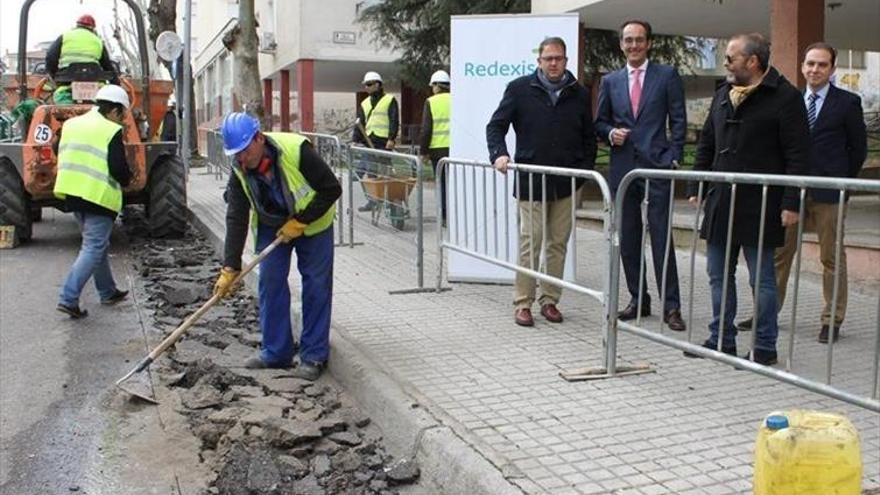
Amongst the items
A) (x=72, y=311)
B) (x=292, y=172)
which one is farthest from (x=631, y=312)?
(x=72, y=311)

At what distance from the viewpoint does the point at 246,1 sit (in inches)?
523

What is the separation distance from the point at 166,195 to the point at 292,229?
5923 millimetres

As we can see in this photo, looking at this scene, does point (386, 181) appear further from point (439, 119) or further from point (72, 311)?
point (72, 311)

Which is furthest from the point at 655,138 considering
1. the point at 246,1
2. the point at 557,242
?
the point at 246,1

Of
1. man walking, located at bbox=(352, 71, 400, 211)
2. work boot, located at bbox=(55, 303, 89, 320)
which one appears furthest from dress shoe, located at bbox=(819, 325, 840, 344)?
man walking, located at bbox=(352, 71, 400, 211)

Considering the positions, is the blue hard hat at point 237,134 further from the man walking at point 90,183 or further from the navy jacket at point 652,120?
the man walking at point 90,183

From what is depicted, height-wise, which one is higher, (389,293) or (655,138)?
(655,138)

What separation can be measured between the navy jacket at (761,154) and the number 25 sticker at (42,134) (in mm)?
7373

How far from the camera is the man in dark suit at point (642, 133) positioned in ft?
18.9

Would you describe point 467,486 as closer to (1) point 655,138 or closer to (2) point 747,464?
(2) point 747,464

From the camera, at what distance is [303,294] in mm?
Answer: 5461

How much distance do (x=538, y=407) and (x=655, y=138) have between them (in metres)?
2.27

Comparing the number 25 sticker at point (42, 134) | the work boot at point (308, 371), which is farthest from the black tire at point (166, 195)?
the work boot at point (308, 371)

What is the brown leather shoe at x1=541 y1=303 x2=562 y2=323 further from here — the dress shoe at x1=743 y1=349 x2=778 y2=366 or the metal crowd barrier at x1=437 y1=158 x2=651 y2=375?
the dress shoe at x1=743 y1=349 x2=778 y2=366
